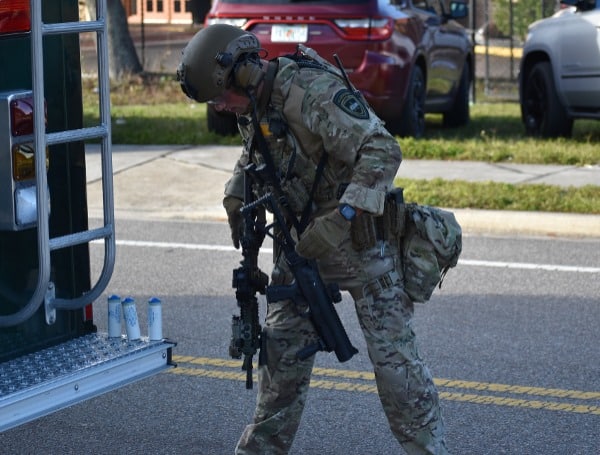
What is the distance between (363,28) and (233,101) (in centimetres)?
790

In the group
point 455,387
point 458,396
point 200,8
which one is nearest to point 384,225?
point 458,396

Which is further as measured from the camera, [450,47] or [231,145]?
[450,47]

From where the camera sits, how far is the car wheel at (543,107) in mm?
12672

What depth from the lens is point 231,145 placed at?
12641 millimetres

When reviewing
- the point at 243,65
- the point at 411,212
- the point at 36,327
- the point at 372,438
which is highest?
the point at 243,65

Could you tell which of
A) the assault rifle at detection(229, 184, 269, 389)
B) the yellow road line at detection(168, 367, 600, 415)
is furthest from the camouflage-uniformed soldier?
the yellow road line at detection(168, 367, 600, 415)

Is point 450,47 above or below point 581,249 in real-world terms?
above

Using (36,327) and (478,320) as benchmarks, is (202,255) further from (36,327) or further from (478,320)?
(36,327)

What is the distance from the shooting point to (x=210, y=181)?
11.1 meters

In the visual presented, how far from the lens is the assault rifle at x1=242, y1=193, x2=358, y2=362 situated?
4289 mm

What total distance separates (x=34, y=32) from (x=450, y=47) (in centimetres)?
1063

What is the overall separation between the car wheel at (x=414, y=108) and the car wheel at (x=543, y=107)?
1.07m

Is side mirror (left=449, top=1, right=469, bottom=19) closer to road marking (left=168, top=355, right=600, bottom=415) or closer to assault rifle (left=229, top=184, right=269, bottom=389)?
road marking (left=168, top=355, right=600, bottom=415)

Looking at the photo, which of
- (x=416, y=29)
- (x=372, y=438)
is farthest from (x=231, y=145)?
(x=372, y=438)
